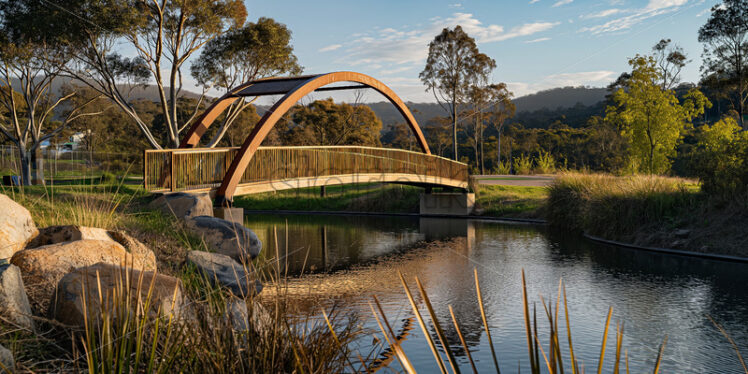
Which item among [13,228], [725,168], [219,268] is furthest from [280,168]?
[725,168]

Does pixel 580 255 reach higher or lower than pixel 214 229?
lower

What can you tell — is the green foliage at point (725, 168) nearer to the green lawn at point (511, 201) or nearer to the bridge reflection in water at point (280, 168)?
the green lawn at point (511, 201)

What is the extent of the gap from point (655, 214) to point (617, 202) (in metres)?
1.01

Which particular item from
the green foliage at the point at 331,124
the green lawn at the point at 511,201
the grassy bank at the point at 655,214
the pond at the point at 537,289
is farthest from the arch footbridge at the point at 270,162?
the green foliage at the point at 331,124

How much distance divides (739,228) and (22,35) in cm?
2434

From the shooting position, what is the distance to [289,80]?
17.1 meters

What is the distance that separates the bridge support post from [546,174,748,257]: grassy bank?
20.3ft

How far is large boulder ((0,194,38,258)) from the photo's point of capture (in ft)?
18.3

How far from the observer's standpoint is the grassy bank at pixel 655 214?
41.0 feet

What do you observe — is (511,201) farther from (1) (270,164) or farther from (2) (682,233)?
(1) (270,164)

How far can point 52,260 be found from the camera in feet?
16.9

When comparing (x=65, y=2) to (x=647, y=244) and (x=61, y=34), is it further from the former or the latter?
(x=647, y=244)

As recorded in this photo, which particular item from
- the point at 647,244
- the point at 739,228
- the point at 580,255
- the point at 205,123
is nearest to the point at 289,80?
the point at 205,123

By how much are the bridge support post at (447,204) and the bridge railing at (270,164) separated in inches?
97.7
